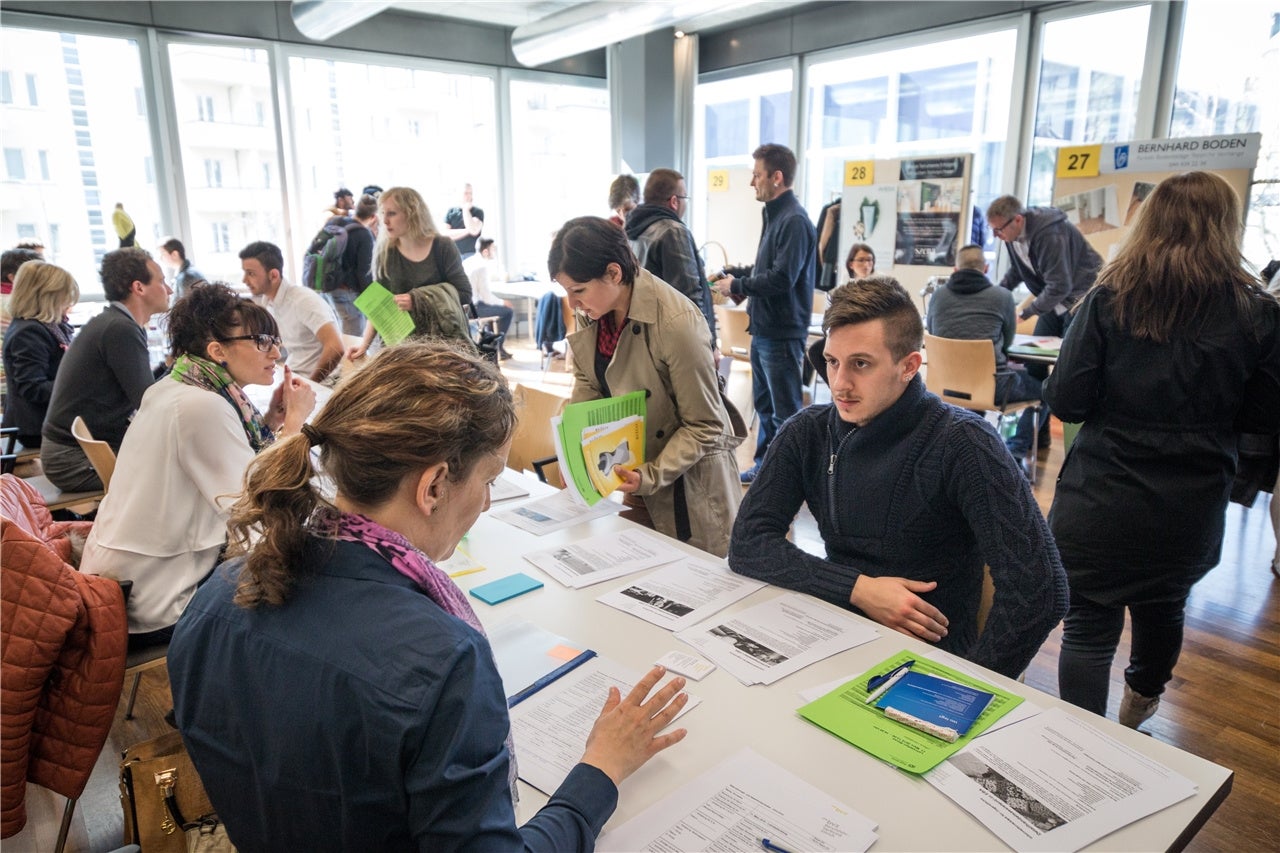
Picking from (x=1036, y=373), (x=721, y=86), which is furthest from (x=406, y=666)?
(x=721, y=86)

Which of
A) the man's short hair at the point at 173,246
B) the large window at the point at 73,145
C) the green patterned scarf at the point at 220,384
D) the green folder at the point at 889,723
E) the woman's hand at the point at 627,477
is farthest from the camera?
the large window at the point at 73,145

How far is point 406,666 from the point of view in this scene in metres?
0.77

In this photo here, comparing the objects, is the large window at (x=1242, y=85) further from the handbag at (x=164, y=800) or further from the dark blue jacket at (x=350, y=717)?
the handbag at (x=164, y=800)

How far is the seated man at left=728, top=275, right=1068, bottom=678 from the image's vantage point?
1.49 meters

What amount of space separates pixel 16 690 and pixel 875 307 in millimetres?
1839

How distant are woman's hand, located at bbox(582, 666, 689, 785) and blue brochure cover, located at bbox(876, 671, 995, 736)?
357 millimetres

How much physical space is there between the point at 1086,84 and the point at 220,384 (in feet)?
22.5

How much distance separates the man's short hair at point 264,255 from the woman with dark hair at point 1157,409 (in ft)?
10.2

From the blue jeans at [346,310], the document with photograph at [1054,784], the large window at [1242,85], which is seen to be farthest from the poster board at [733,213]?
the document with photograph at [1054,784]

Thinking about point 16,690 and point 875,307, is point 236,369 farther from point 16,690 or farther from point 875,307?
point 875,307

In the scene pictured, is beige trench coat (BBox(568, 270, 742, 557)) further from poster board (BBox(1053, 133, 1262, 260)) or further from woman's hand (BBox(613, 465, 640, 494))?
poster board (BBox(1053, 133, 1262, 260))

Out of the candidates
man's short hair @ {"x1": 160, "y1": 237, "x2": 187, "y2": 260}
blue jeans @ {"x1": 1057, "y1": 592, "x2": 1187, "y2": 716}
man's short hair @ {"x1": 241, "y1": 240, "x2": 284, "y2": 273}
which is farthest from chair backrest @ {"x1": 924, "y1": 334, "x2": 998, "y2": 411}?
man's short hair @ {"x1": 160, "y1": 237, "x2": 187, "y2": 260}

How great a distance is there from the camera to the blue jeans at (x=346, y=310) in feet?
16.9

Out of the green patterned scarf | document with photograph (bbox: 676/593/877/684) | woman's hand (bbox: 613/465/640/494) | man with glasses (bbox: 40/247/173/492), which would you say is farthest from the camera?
man with glasses (bbox: 40/247/173/492)
